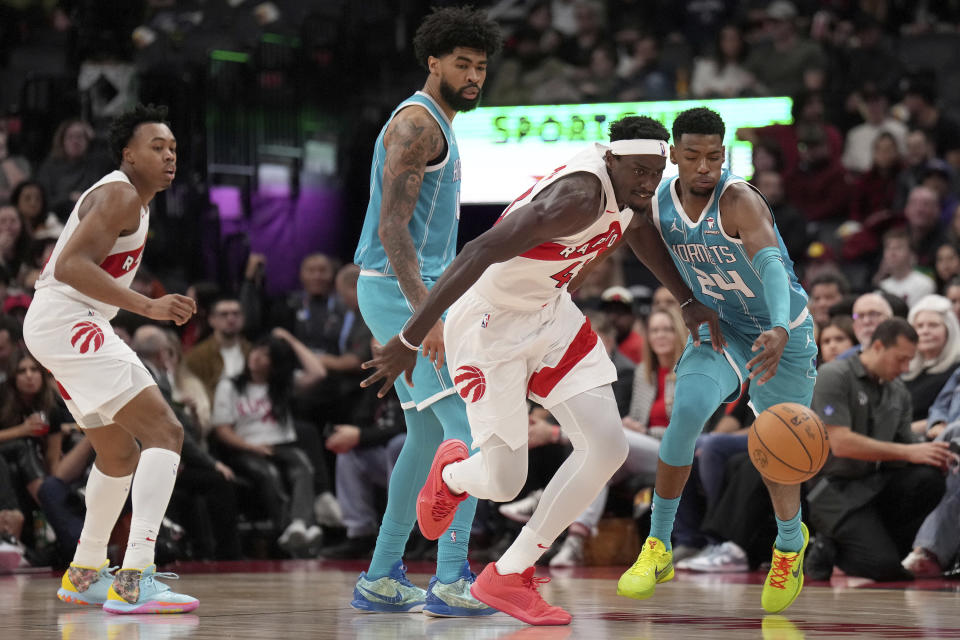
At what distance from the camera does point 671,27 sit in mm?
14500

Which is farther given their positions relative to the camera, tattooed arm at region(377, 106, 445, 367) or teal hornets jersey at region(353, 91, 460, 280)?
teal hornets jersey at region(353, 91, 460, 280)

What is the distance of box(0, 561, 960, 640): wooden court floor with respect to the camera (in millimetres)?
4422

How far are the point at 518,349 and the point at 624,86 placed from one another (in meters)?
9.18

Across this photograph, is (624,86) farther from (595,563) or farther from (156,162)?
(156,162)

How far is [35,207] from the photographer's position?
10914mm

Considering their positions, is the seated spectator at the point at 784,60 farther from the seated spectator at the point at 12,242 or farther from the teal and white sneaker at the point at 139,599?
the teal and white sneaker at the point at 139,599

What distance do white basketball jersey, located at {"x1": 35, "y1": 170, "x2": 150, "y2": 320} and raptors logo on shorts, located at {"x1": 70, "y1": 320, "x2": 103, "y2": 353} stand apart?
0.39ft

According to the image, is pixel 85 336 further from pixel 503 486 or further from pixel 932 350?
pixel 932 350

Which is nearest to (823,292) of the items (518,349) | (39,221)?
(518,349)

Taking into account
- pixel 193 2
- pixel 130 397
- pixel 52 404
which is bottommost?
pixel 52 404

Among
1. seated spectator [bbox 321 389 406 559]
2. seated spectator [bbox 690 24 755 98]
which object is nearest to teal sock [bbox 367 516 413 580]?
seated spectator [bbox 321 389 406 559]

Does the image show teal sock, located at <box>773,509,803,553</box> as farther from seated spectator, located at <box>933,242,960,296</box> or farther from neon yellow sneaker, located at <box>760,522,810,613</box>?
seated spectator, located at <box>933,242,960,296</box>

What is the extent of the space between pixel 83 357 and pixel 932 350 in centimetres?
513

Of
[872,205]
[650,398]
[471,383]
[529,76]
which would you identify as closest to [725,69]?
[529,76]
